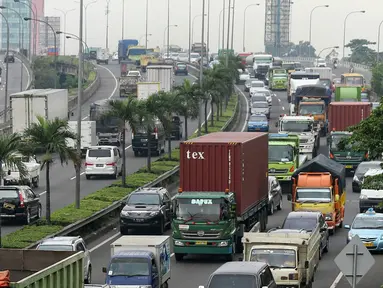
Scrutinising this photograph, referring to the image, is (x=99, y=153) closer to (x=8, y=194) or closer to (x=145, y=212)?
(x=8, y=194)

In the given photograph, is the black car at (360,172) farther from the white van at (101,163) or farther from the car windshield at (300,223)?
the car windshield at (300,223)

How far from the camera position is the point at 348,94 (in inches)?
3374

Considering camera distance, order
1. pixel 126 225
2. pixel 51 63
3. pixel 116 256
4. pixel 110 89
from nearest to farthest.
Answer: pixel 116 256
pixel 126 225
pixel 110 89
pixel 51 63

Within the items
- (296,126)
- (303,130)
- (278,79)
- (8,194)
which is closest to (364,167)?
(303,130)

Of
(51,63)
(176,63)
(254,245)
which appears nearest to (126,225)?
(254,245)

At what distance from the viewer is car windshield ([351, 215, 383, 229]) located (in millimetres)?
38625

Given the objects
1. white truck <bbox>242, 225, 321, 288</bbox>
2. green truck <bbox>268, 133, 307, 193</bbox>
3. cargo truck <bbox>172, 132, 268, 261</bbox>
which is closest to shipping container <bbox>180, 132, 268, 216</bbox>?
cargo truck <bbox>172, 132, 268, 261</bbox>

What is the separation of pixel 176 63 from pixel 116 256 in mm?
113296

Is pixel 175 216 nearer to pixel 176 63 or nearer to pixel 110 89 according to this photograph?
pixel 110 89

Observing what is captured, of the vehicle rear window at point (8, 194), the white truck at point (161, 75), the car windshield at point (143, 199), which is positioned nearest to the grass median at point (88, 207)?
the vehicle rear window at point (8, 194)

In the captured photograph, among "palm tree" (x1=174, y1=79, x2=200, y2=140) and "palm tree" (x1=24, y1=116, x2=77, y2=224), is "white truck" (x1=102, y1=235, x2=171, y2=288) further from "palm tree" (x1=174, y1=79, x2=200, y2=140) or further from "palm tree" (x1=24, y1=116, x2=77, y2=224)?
"palm tree" (x1=174, y1=79, x2=200, y2=140)

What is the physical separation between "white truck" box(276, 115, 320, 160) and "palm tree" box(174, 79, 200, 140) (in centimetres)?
497

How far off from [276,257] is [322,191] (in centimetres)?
1295

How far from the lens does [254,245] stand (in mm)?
30984
